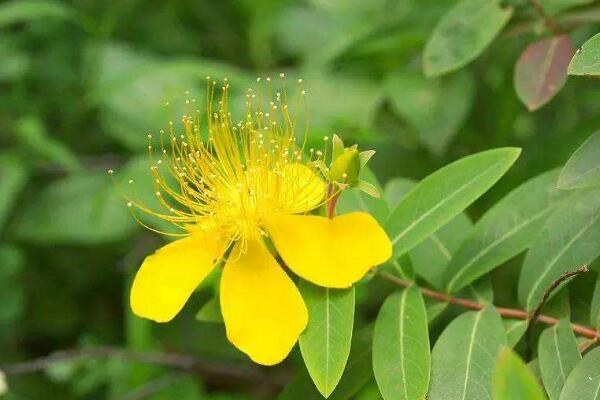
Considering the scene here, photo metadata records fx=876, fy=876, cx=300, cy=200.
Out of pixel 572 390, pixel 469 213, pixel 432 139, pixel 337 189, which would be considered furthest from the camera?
pixel 469 213

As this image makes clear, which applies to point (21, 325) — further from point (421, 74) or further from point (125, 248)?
point (421, 74)

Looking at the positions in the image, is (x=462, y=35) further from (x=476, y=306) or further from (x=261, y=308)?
(x=261, y=308)

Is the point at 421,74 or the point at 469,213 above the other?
the point at 421,74

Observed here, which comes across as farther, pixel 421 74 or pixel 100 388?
pixel 100 388

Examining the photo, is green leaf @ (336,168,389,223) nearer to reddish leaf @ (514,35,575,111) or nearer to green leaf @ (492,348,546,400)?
reddish leaf @ (514,35,575,111)

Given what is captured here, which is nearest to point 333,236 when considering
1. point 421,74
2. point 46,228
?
point 421,74

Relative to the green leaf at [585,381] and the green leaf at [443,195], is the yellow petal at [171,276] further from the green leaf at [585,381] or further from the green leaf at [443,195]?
the green leaf at [585,381]

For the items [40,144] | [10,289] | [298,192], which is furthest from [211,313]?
[10,289]
